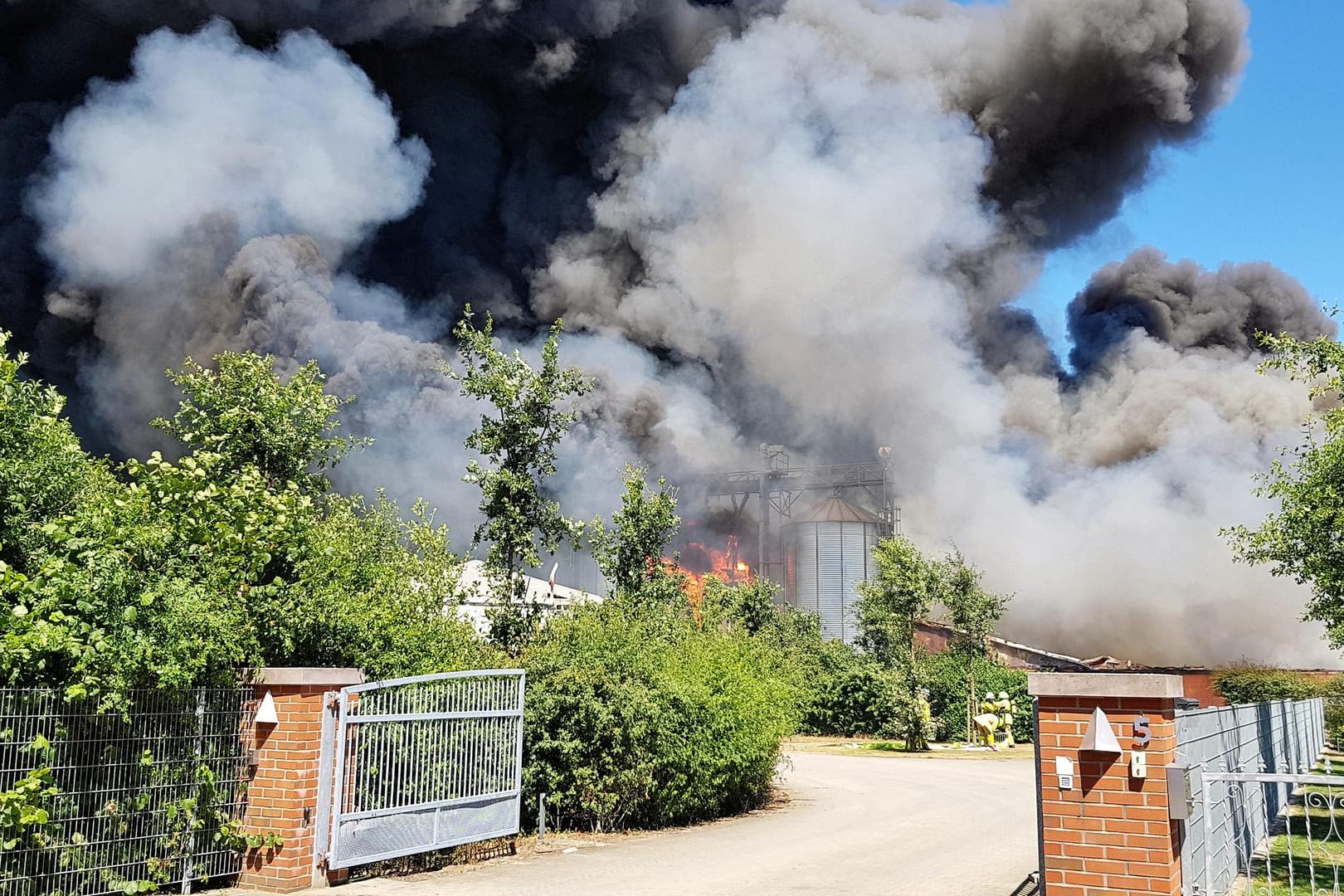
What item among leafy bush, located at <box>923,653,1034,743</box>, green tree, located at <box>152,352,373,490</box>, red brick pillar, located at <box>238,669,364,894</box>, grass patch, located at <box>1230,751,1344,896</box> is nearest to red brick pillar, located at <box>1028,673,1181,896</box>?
grass patch, located at <box>1230,751,1344,896</box>

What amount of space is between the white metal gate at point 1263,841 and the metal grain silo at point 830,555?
53.9m

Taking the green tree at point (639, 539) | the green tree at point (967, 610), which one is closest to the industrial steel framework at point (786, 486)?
the green tree at point (967, 610)

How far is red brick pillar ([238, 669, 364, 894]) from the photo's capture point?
909 centimetres

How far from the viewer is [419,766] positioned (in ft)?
33.7

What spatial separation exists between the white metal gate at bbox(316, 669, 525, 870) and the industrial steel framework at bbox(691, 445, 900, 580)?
57239 millimetres

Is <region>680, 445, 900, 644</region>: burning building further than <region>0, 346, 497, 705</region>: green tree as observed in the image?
Yes

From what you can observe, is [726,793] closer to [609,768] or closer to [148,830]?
[609,768]

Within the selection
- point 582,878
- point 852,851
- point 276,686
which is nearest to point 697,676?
point 852,851

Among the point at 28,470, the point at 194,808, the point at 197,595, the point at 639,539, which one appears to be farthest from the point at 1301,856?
the point at 639,539

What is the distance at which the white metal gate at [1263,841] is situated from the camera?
21.9 feet

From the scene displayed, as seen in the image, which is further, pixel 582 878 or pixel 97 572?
pixel 582 878

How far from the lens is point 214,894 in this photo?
8789 millimetres

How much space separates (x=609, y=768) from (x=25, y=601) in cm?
701

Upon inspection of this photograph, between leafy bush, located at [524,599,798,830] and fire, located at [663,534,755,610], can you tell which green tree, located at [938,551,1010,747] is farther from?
fire, located at [663,534,755,610]
